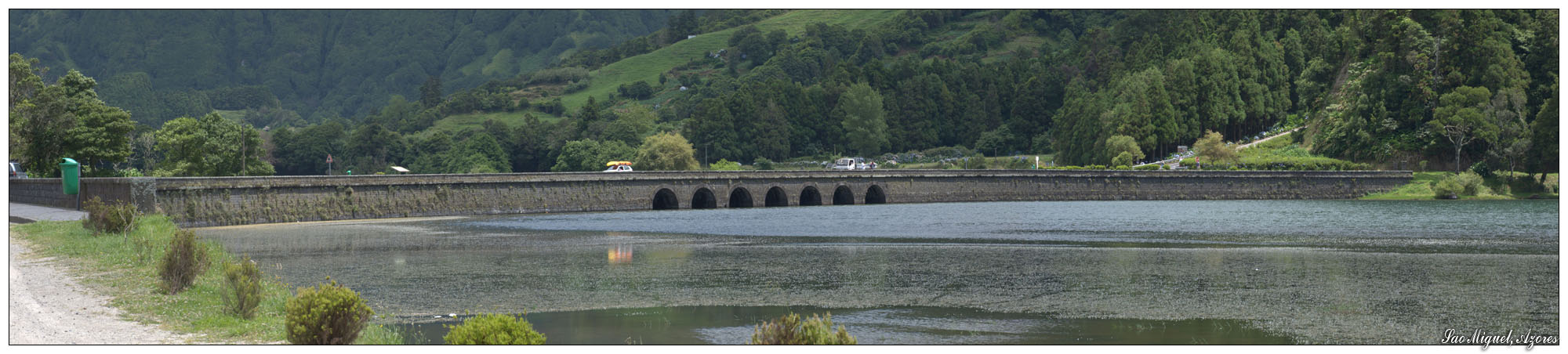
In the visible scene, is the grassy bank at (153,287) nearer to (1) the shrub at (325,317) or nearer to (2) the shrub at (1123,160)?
(1) the shrub at (325,317)

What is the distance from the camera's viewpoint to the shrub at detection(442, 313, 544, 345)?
1661 centimetres

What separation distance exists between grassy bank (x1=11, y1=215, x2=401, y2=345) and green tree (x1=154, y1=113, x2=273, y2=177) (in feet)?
252

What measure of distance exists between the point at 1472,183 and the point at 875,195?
4667cm

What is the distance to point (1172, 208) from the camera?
90.1 m

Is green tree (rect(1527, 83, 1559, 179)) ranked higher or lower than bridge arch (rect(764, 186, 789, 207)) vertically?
higher

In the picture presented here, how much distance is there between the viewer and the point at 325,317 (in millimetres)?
18500

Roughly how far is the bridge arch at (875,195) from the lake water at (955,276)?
3503cm

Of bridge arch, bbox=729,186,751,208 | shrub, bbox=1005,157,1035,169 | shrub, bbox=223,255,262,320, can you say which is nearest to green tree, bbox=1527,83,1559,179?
bridge arch, bbox=729,186,751,208

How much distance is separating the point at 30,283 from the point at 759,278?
16298 millimetres

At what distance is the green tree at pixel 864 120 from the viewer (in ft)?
616

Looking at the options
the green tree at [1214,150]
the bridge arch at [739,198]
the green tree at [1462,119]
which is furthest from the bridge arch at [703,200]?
the green tree at [1462,119]

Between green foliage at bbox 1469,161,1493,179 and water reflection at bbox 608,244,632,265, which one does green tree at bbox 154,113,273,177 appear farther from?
green foliage at bbox 1469,161,1493,179

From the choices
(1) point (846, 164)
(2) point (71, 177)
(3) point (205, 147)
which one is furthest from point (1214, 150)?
(2) point (71, 177)

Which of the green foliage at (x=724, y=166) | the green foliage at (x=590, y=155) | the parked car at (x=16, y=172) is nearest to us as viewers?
the parked car at (x=16, y=172)
